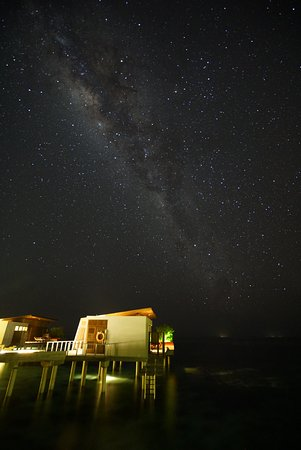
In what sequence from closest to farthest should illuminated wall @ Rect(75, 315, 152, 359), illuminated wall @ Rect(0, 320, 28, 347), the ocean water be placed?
the ocean water → illuminated wall @ Rect(75, 315, 152, 359) → illuminated wall @ Rect(0, 320, 28, 347)

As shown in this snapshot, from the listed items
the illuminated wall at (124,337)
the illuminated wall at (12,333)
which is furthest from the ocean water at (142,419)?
the illuminated wall at (124,337)

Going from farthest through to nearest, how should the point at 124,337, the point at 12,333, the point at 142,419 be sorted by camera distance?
1. the point at 12,333
2. the point at 124,337
3. the point at 142,419

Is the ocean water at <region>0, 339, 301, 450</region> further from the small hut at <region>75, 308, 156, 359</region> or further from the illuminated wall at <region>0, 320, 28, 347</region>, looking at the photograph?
the small hut at <region>75, 308, 156, 359</region>

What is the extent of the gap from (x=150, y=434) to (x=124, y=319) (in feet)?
25.6

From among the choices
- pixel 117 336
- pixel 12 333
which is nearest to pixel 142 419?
pixel 117 336

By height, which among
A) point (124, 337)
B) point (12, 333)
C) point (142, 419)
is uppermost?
point (12, 333)

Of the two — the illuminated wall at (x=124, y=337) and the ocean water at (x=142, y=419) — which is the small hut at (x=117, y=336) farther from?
the ocean water at (x=142, y=419)

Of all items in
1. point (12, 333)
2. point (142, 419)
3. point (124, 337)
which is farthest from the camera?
point (12, 333)

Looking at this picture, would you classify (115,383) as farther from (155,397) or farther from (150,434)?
(150,434)

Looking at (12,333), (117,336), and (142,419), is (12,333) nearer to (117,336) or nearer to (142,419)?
(117,336)

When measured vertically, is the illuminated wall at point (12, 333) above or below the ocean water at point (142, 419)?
above

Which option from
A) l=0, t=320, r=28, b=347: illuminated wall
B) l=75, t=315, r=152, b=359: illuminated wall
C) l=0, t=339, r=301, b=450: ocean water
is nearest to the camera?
l=0, t=339, r=301, b=450: ocean water

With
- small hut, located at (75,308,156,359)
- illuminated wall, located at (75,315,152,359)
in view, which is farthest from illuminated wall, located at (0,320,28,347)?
illuminated wall, located at (75,315,152,359)

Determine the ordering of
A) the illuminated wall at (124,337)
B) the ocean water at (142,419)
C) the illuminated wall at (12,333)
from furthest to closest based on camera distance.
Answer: the illuminated wall at (12,333)
the illuminated wall at (124,337)
the ocean water at (142,419)
